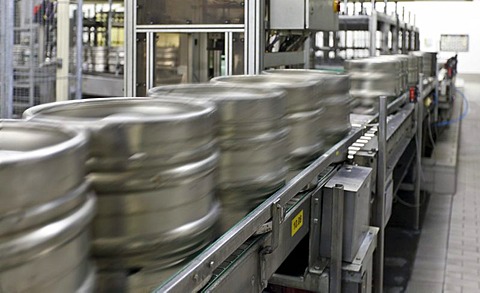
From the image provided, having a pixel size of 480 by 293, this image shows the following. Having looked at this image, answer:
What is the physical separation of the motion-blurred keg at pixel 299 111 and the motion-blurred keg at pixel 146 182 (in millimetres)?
581

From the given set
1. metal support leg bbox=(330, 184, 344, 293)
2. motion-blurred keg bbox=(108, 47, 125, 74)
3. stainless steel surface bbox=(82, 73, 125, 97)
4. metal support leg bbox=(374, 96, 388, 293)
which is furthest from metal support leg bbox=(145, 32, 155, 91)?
motion-blurred keg bbox=(108, 47, 125, 74)

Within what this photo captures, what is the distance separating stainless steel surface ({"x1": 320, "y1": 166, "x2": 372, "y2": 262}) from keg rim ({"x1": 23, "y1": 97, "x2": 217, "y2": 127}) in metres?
0.88

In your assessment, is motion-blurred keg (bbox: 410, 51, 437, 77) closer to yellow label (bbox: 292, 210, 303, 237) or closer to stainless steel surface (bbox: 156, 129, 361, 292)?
yellow label (bbox: 292, 210, 303, 237)

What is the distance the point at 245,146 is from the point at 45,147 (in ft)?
1.73

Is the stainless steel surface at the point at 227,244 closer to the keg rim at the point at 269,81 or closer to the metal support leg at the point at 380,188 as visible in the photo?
the keg rim at the point at 269,81

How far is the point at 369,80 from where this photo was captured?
3.14 m

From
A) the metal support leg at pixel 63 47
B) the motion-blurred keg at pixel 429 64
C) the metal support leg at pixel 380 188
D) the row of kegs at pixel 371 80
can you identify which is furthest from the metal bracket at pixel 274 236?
the motion-blurred keg at pixel 429 64

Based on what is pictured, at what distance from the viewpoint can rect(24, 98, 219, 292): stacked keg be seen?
0.83 m

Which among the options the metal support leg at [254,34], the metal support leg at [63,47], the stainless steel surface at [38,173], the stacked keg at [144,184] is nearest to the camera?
the stainless steel surface at [38,173]

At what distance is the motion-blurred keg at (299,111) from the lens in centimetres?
153

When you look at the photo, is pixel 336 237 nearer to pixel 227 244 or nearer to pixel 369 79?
pixel 227 244

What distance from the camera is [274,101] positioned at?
125 centimetres

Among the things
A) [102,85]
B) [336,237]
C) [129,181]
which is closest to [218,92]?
[129,181]

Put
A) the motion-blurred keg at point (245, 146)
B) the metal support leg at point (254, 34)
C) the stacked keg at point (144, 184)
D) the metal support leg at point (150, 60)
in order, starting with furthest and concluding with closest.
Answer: the metal support leg at point (150, 60), the metal support leg at point (254, 34), the motion-blurred keg at point (245, 146), the stacked keg at point (144, 184)
